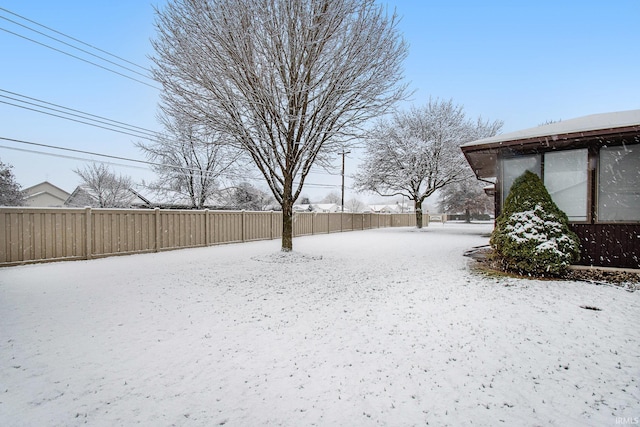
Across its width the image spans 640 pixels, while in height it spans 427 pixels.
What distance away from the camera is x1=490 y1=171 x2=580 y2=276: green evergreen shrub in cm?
573

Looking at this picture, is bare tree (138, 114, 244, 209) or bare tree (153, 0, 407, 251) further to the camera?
bare tree (138, 114, 244, 209)

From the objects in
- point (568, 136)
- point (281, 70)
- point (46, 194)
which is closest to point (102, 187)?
point (46, 194)

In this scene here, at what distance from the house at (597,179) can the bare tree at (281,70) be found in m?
3.92

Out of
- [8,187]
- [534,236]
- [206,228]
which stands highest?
[8,187]

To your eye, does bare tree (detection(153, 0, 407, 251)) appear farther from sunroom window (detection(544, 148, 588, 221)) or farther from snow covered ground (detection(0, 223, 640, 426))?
snow covered ground (detection(0, 223, 640, 426))

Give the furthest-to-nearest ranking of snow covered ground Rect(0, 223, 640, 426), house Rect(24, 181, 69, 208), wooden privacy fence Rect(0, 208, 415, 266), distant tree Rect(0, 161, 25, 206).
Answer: house Rect(24, 181, 69, 208) → distant tree Rect(0, 161, 25, 206) → wooden privacy fence Rect(0, 208, 415, 266) → snow covered ground Rect(0, 223, 640, 426)

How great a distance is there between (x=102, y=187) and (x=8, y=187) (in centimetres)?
583

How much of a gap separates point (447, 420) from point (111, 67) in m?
17.5

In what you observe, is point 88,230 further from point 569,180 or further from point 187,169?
point 187,169

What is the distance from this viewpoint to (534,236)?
585cm

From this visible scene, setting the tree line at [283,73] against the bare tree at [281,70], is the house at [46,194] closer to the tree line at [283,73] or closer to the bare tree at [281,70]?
the tree line at [283,73]

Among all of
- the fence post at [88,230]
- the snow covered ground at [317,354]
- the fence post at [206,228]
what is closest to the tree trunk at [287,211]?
the snow covered ground at [317,354]

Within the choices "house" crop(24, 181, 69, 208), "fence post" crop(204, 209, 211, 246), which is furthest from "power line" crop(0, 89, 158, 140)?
"house" crop(24, 181, 69, 208)

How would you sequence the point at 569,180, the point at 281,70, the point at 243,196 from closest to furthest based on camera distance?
the point at 569,180 < the point at 281,70 < the point at 243,196
